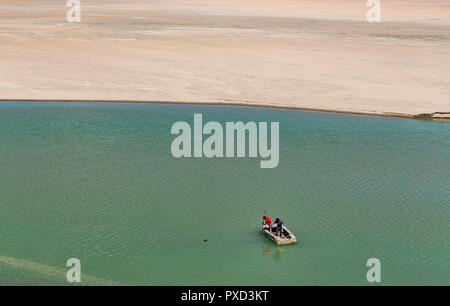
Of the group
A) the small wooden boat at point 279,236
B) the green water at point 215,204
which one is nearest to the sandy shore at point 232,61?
the green water at point 215,204

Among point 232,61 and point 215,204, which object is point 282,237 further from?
point 232,61

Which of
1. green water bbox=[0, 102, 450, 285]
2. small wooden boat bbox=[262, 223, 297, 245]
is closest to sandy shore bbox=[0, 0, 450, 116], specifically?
green water bbox=[0, 102, 450, 285]

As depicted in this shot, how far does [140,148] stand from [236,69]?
20.1 metres

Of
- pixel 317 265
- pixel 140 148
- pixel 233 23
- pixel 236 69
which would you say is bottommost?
pixel 317 265

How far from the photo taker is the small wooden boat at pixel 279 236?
22.4 metres

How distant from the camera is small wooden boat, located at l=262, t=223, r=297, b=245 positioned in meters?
22.4

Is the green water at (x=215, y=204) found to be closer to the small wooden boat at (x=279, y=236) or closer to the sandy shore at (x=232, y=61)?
the small wooden boat at (x=279, y=236)

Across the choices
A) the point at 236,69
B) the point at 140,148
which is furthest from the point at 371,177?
the point at 236,69

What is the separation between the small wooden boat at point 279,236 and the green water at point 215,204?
1.02 ft

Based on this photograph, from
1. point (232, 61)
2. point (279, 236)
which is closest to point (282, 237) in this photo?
point (279, 236)

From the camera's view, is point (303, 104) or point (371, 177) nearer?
point (371, 177)

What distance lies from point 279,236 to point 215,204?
15.1 feet
